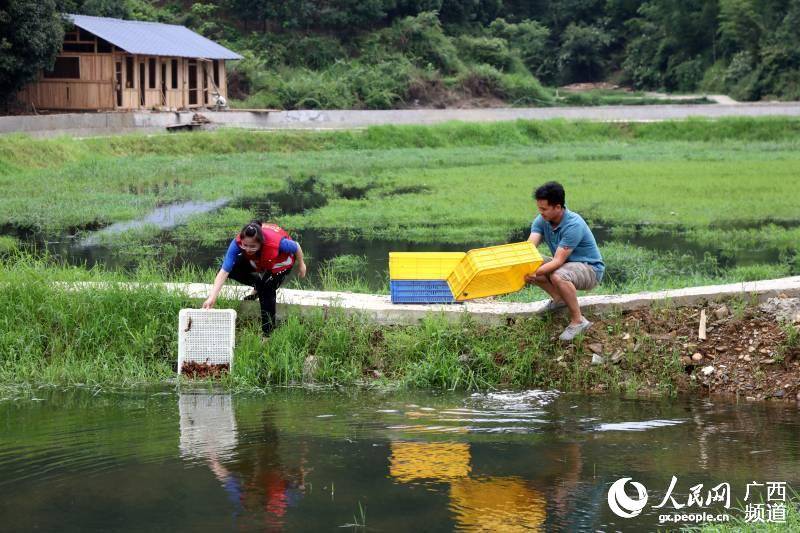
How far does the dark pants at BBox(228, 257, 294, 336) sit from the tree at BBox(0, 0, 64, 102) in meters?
25.3

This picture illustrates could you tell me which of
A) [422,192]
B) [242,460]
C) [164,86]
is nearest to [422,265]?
[242,460]

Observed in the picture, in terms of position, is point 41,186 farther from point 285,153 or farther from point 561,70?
point 561,70

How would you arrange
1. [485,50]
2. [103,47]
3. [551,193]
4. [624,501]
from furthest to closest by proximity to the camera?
[485,50] → [103,47] → [551,193] → [624,501]

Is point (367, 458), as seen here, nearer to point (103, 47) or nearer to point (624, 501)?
point (624, 501)

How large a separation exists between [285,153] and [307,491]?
30584 mm

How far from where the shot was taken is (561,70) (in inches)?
2689

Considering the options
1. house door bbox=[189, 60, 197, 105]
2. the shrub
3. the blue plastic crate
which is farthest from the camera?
the shrub

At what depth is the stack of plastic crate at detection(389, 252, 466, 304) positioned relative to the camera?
33.0ft

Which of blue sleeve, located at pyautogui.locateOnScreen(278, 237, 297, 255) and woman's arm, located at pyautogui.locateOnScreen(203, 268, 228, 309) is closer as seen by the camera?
woman's arm, located at pyautogui.locateOnScreen(203, 268, 228, 309)

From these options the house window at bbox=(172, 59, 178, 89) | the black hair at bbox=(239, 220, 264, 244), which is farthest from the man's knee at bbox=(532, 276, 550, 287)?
the house window at bbox=(172, 59, 178, 89)

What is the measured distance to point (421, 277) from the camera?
1011 cm

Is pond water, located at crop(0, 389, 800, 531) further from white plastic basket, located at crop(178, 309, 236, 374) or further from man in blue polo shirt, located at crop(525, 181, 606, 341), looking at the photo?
man in blue polo shirt, located at crop(525, 181, 606, 341)

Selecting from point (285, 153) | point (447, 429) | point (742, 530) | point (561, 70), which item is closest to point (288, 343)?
point (447, 429)

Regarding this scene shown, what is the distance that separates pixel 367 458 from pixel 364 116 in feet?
119
